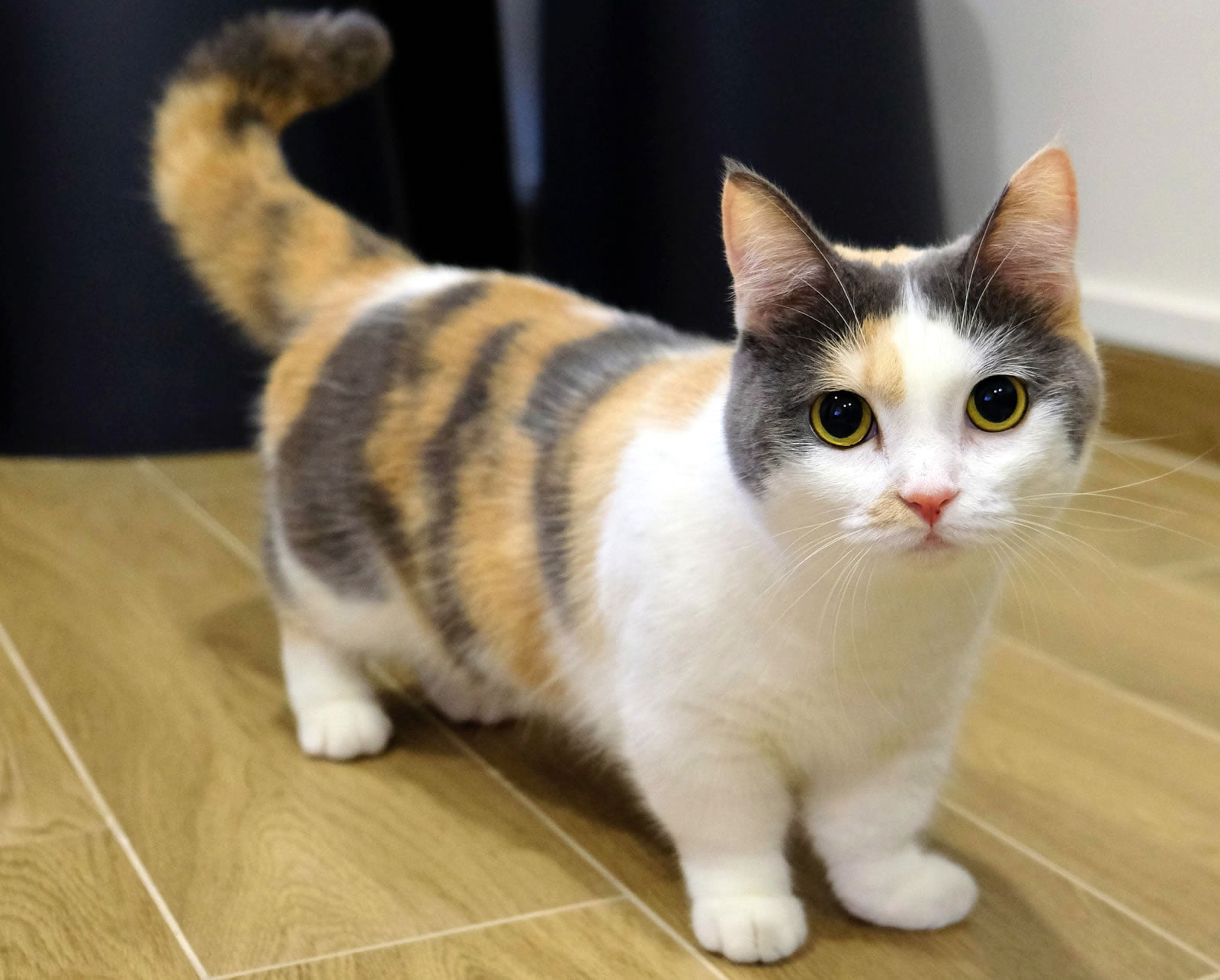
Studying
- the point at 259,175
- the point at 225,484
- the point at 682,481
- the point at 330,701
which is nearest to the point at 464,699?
the point at 330,701

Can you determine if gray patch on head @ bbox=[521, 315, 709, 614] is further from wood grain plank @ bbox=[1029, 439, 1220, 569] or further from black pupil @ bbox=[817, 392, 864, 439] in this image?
wood grain plank @ bbox=[1029, 439, 1220, 569]

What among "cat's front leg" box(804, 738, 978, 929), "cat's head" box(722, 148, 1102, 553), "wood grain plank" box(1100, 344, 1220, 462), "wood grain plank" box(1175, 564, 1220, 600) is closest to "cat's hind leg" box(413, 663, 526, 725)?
"cat's front leg" box(804, 738, 978, 929)

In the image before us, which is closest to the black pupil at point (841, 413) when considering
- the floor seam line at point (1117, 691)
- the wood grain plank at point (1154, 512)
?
the floor seam line at point (1117, 691)

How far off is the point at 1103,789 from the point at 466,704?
617 mm

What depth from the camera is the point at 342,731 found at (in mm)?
1316

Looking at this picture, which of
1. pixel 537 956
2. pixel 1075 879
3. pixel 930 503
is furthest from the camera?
pixel 1075 879

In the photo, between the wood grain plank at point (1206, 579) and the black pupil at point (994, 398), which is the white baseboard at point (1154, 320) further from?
the black pupil at point (994, 398)

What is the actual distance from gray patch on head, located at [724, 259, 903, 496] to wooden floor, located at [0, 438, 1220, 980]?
21cm

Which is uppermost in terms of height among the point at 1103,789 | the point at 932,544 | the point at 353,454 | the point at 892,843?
the point at 932,544

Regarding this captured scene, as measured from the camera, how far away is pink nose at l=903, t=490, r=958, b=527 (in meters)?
0.82

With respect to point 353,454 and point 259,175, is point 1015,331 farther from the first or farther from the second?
point 259,175

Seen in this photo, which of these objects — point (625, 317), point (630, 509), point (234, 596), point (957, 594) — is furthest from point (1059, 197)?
point (234, 596)

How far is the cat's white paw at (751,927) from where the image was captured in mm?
1020

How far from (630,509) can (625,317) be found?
318 millimetres
